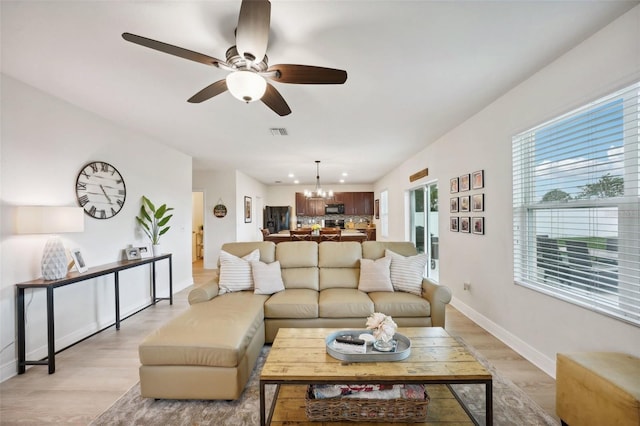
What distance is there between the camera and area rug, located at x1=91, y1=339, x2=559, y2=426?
1757 millimetres

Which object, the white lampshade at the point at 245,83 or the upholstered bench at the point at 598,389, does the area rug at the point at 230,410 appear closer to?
the upholstered bench at the point at 598,389

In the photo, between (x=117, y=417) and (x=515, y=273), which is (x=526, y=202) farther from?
(x=117, y=417)

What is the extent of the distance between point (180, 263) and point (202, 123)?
2798 mm

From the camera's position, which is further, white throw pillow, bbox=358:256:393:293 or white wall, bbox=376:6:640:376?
white throw pillow, bbox=358:256:393:293

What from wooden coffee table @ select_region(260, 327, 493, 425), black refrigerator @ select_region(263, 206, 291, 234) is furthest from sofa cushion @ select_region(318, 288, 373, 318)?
black refrigerator @ select_region(263, 206, 291, 234)

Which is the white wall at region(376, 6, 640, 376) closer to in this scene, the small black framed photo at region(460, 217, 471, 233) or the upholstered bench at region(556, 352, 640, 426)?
the small black framed photo at region(460, 217, 471, 233)

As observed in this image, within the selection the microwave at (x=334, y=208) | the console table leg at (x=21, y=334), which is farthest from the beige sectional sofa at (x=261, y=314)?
the microwave at (x=334, y=208)

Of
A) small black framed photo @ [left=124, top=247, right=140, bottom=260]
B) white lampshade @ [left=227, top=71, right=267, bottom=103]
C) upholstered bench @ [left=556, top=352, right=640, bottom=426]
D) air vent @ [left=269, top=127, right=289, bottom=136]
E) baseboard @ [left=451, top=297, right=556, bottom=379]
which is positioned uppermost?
air vent @ [left=269, top=127, right=289, bottom=136]

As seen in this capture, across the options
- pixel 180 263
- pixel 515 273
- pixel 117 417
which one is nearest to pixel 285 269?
pixel 117 417

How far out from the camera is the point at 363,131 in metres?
3.93

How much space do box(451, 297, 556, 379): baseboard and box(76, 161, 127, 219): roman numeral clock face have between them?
4716 millimetres

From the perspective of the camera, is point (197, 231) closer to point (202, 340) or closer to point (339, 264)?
point (339, 264)

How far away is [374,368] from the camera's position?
1.56 meters

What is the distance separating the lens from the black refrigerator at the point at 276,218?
9781 mm
